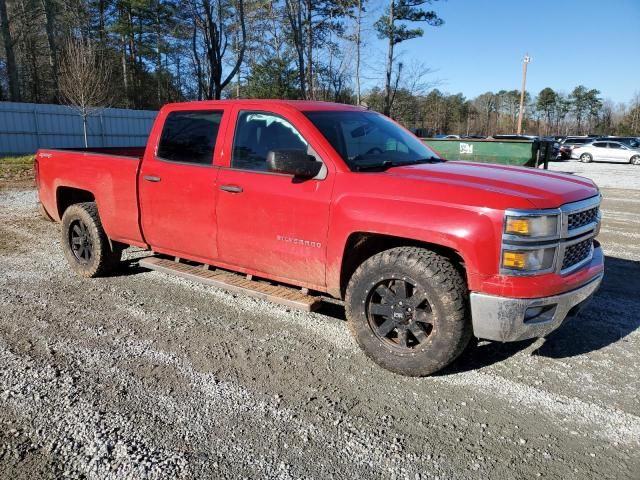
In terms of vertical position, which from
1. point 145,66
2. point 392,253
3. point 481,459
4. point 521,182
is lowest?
point 481,459

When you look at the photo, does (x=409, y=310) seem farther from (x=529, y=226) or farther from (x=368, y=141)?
(x=368, y=141)

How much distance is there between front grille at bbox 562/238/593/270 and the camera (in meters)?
3.27

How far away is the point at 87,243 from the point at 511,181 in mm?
4647

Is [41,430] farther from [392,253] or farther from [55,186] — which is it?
[55,186]

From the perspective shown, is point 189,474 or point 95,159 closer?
point 189,474

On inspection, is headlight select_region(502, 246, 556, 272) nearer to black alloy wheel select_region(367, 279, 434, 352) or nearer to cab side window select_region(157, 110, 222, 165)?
black alloy wheel select_region(367, 279, 434, 352)

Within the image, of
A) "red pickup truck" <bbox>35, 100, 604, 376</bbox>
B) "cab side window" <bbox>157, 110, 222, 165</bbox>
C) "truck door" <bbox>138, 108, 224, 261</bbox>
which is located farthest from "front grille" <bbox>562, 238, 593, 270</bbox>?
"cab side window" <bbox>157, 110, 222, 165</bbox>

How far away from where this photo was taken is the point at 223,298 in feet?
16.6

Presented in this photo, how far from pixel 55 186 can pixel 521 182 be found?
519 cm

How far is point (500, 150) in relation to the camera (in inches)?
519

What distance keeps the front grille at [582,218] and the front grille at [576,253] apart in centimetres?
13

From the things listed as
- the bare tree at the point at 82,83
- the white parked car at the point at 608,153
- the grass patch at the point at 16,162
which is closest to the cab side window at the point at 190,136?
the grass patch at the point at 16,162

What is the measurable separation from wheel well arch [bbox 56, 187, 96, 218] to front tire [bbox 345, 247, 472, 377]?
3.93 m

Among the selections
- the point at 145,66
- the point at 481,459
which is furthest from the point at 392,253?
the point at 145,66
